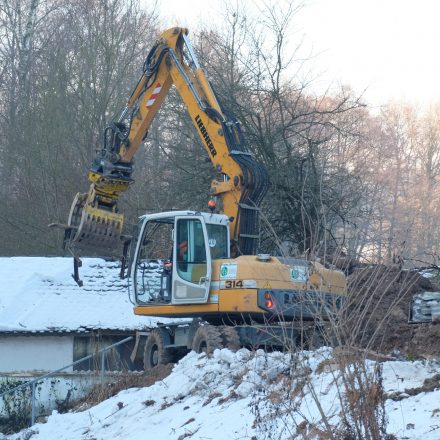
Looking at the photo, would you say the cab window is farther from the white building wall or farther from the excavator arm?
the white building wall

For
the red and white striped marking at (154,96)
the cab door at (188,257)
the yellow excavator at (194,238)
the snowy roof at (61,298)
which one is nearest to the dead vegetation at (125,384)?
the yellow excavator at (194,238)

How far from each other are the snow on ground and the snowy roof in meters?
10.1

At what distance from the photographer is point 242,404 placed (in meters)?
11.4

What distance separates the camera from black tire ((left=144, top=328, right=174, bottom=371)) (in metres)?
16.5

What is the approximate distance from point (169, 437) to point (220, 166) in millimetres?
5942

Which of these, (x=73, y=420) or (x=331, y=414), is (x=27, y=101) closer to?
(x=73, y=420)

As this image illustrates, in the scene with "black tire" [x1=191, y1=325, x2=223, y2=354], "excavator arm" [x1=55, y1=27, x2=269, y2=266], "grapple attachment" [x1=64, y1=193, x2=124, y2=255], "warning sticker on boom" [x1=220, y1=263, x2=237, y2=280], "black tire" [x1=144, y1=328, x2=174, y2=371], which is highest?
"excavator arm" [x1=55, y1=27, x2=269, y2=266]

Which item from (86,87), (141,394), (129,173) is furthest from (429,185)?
(141,394)

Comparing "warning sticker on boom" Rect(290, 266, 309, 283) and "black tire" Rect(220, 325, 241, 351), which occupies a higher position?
"warning sticker on boom" Rect(290, 266, 309, 283)

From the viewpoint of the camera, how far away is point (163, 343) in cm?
1656

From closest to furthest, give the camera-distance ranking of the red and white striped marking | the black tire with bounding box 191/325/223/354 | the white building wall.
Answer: the black tire with bounding box 191/325/223/354 → the red and white striped marking → the white building wall

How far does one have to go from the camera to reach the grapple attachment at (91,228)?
16625mm


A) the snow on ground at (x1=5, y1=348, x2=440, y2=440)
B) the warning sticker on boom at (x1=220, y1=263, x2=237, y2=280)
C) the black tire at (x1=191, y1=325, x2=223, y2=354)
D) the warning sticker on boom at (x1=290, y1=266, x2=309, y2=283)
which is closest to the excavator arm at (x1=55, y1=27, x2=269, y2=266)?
the warning sticker on boom at (x1=220, y1=263, x2=237, y2=280)

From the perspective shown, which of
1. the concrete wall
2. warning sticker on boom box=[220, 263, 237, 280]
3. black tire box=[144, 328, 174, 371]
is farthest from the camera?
the concrete wall
